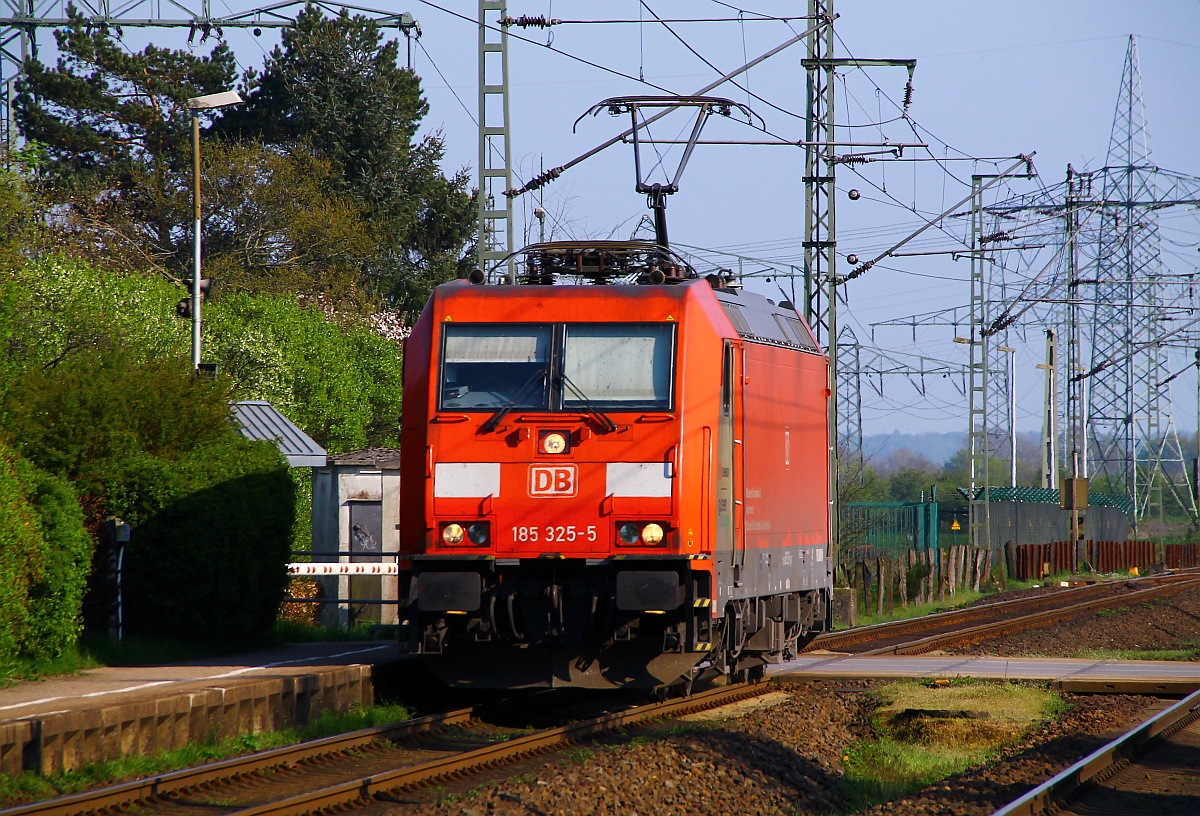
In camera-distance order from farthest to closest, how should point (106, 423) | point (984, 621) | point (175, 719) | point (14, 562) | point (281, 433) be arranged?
point (984, 621), point (281, 433), point (106, 423), point (14, 562), point (175, 719)

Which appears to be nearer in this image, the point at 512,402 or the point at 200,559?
the point at 512,402

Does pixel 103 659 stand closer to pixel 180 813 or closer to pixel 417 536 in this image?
pixel 417 536

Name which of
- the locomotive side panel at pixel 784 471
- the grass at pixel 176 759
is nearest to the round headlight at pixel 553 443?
the locomotive side panel at pixel 784 471

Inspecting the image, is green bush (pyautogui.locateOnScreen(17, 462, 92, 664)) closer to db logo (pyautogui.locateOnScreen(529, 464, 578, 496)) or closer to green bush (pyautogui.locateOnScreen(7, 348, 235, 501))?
green bush (pyautogui.locateOnScreen(7, 348, 235, 501))

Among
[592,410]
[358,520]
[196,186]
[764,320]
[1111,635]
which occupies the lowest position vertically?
[1111,635]

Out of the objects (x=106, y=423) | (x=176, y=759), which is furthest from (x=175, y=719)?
(x=106, y=423)

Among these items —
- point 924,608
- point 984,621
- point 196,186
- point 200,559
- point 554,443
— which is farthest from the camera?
point 924,608

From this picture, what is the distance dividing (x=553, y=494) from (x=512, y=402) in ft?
2.99

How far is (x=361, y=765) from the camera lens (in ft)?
33.6

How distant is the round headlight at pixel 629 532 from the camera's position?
455 inches

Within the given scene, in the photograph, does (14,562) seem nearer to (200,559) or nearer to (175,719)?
(175,719)

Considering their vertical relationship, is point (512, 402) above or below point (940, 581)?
above

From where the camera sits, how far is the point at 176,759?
9922 millimetres

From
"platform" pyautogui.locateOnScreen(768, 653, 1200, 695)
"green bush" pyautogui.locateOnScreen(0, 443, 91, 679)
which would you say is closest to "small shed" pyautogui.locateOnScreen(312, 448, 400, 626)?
"platform" pyautogui.locateOnScreen(768, 653, 1200, 695)
